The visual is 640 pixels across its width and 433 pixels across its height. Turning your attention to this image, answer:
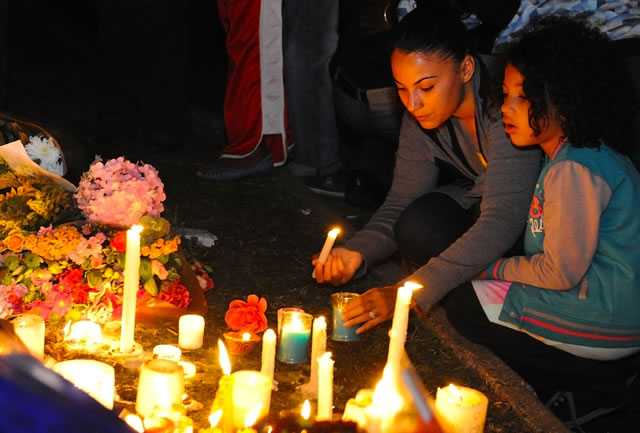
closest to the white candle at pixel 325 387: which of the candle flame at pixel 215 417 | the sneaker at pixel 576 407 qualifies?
the candle flame at pixel 215 417

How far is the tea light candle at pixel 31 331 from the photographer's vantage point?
2.55m

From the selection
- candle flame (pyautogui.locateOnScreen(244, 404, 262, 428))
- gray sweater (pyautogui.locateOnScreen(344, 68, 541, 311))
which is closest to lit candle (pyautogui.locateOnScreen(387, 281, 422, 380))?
candle flame (pyautogui.locateOnScreen(244, 404, 262, 428))

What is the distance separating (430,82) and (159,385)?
4.52 ft

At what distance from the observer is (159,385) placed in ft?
7.62

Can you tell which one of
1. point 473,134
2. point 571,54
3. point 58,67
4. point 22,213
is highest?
point 571,54

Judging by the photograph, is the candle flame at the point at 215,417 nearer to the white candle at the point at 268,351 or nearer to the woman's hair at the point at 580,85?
the white candle at the point at 268,351

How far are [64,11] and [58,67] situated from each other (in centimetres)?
66

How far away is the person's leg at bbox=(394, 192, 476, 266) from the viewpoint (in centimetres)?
338

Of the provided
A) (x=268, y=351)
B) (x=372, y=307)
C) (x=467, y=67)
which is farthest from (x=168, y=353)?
(x=467, y=67)

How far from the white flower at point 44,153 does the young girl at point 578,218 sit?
5.74 ft

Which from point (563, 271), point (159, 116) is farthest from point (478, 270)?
point (159, 116)

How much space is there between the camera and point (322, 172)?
17.6 ft

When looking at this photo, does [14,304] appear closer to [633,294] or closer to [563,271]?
[563,271]

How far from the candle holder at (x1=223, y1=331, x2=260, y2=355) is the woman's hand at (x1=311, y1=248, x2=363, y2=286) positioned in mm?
418
